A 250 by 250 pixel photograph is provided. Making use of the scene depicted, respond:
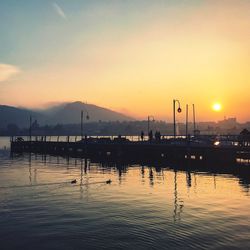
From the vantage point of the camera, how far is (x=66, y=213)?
84.0ft

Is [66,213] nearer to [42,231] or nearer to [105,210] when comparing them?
[105,210]

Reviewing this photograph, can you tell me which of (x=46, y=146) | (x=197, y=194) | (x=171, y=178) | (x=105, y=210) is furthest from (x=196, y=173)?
(x=46, y=146)

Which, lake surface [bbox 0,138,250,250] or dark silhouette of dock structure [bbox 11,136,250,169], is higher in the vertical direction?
dark silhouette of dock structure [bbox 11,136,250,169]

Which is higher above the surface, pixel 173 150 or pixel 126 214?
pixel 173 150

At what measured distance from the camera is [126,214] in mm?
25203

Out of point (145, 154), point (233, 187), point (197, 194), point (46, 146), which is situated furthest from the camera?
point (46, 146)

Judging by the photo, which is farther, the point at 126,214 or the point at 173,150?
the point at 173,150

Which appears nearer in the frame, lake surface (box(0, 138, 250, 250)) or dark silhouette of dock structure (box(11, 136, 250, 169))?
lake surface (box(0, 138, 250, 250))

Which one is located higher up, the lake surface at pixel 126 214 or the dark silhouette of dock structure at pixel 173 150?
the dark silhouette of dock structure at pixel 173 150

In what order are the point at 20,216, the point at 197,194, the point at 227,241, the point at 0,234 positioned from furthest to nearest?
the point at 197,194 → the point at 20,216 → the point at 0,234 → the point at 227,241

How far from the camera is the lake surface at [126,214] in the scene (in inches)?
756

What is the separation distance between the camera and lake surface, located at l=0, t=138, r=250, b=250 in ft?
63.0

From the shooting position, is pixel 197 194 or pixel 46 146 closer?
pixel 197 194

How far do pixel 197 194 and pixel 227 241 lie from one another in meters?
13.9
